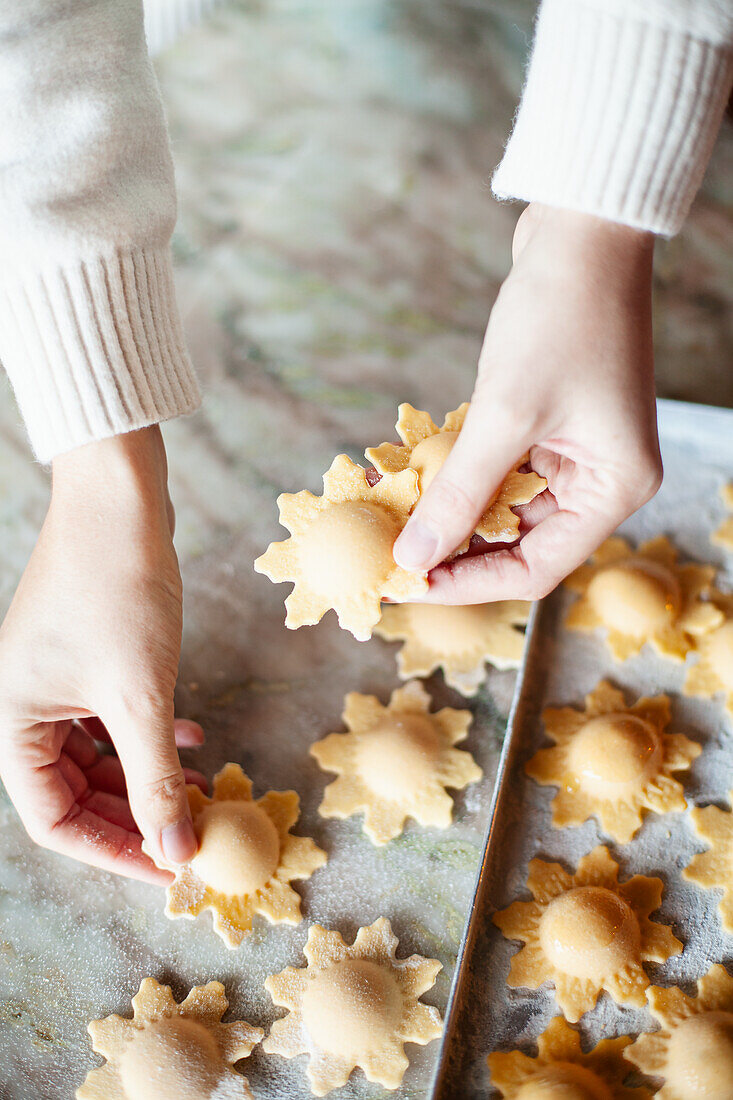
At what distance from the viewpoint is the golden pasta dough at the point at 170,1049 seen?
0.87 meters

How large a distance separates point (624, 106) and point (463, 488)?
1.15 ft

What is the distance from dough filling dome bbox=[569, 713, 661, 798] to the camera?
40.1 inches

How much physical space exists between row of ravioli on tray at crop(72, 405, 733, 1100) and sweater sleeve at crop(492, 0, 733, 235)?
0.29m

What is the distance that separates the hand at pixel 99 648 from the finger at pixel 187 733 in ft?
0.51

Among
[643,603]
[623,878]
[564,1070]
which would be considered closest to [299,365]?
[643,603]

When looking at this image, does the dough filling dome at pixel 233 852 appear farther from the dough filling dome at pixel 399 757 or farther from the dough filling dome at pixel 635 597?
the dough filling dome at pixel 635 597

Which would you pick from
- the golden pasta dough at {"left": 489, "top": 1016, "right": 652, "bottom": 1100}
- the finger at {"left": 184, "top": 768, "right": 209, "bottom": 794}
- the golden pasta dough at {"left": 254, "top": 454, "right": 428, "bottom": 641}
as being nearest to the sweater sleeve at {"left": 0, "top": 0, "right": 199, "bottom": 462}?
the golden pasta dough at {"left": 254, "top": 454, "right": 428, "bottom": 641}

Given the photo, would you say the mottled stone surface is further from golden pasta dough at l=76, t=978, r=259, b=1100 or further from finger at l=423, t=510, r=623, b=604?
finger at l=423, t=510, r=623, b=604

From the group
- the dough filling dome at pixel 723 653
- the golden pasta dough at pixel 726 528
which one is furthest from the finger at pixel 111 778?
the golden pasta dough at pixel 726 528

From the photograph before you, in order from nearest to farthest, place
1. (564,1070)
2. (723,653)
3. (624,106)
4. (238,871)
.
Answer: (624,106) < (564,1070) < (238,871) < (723,653)

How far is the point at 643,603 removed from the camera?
113cm

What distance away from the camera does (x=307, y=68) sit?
5.96 feet

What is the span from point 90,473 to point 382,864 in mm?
547

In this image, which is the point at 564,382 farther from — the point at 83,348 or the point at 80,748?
the point at 80,748
